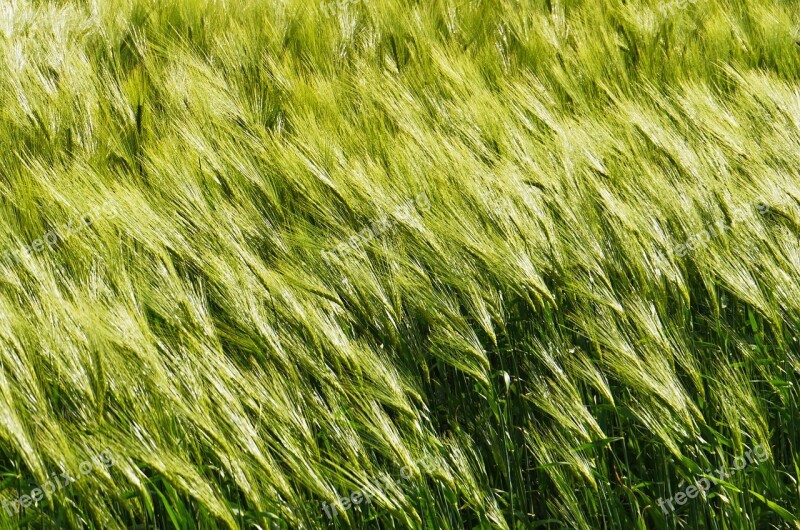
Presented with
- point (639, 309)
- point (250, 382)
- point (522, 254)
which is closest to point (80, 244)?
point (250, 382)

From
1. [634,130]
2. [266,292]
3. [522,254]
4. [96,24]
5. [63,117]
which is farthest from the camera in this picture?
[96,24]

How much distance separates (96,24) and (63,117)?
2.90ft

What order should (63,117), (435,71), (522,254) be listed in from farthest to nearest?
(435,71), (63,117), (522,254)

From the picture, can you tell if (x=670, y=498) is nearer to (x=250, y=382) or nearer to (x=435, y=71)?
(x=250, y=382)

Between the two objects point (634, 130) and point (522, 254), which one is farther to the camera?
point (634, 130)

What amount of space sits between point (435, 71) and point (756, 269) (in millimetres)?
1173

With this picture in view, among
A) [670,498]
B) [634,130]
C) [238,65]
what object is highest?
[238,65]

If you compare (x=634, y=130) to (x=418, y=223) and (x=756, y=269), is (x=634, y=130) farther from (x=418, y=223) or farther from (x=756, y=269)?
(x=418, y=223)

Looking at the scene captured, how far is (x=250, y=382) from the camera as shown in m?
1.23

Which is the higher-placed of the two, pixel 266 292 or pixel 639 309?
pixel 266 292

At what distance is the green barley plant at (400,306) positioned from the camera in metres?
1.18

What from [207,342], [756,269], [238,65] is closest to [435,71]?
[238,65]

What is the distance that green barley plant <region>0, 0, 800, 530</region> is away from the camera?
1.18m

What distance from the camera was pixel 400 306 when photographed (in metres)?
1.43
